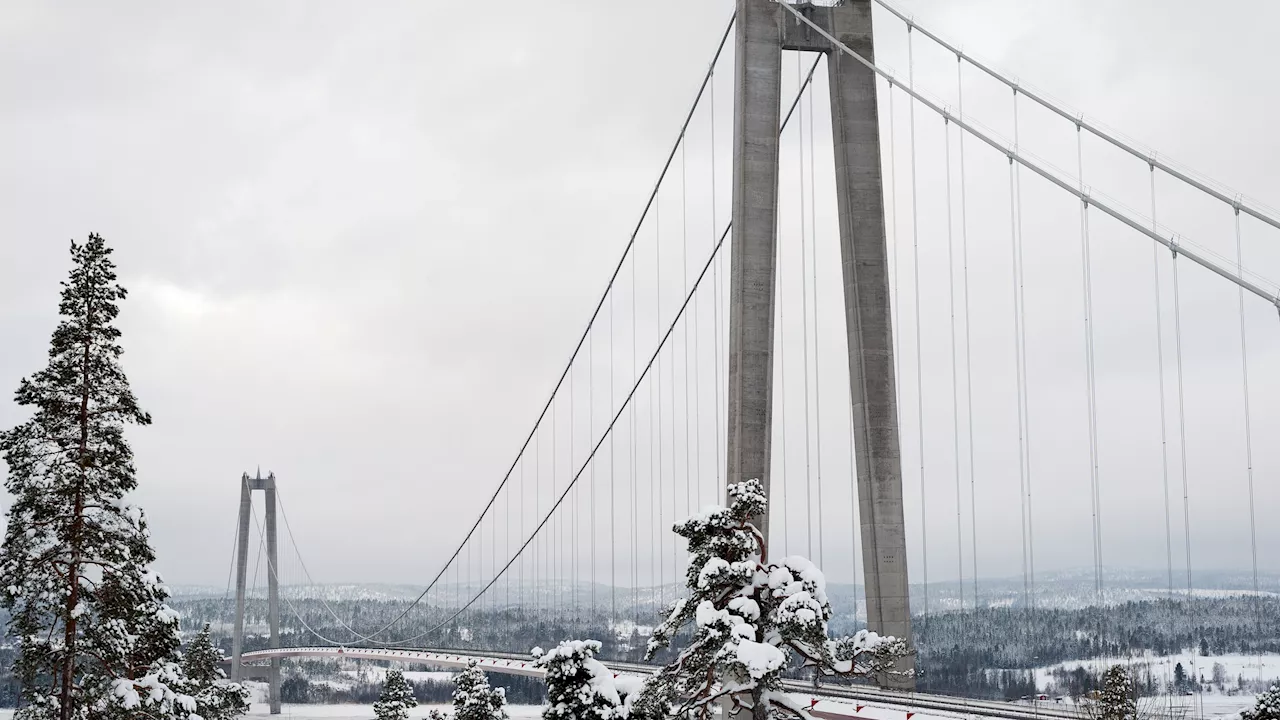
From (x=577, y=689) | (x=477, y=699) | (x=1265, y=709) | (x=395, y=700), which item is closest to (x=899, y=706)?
(x=577, y=689)

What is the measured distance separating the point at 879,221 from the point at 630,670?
2169cm

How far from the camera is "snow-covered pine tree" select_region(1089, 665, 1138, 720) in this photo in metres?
24.0

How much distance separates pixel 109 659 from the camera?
71.8 ft

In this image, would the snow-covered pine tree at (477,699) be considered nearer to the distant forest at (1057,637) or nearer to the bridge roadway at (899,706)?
the distant forest at (1057,637)

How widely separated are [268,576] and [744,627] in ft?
380

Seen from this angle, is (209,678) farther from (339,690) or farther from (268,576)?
(339,690)

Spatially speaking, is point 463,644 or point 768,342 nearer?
point 768,342

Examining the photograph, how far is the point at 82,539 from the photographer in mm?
21609

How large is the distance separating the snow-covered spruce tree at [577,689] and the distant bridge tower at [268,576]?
96.3m

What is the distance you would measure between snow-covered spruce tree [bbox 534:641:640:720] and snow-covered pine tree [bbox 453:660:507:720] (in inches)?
811

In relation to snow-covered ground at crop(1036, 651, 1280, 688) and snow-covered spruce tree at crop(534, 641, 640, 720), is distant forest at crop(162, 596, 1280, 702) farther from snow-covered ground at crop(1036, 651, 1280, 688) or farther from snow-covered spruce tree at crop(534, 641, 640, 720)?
snow-covered spruce tree at crop(534, 641, 640, 720)

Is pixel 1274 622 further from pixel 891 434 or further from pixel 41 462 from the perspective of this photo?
pixel 41 462

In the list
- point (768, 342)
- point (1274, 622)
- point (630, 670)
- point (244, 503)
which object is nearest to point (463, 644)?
point (244, 503)

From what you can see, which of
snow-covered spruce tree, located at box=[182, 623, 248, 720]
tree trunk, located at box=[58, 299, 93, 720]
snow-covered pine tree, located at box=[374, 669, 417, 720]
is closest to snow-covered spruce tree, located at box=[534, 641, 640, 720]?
tree trunk, located at box=[58, 299, 93, 720]
